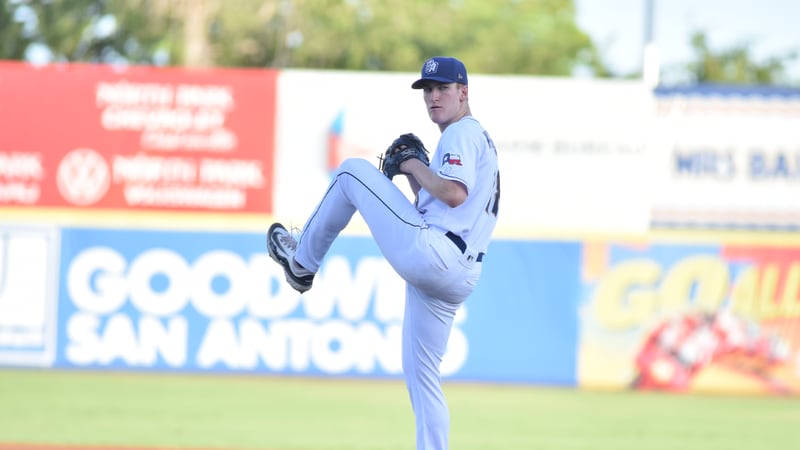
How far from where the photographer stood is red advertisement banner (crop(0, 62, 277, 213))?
1254 centimetres

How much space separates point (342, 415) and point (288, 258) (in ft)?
13.2

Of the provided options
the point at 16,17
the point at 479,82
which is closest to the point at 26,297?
the point at 479,82

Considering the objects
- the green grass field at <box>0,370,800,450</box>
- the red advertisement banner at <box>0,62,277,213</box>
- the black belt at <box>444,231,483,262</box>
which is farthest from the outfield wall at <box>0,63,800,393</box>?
the black belt at <box>444,231,483,262</box>

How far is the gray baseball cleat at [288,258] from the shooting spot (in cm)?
630

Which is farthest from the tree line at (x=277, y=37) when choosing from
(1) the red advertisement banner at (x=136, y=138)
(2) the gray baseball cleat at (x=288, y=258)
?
(2) the gray baseball cleat at (x=288, y=258)

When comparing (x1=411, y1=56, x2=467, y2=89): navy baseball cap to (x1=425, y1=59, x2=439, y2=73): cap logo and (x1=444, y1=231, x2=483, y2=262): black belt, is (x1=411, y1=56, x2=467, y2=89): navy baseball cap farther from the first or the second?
(x1=444, y1=231, x2=483, y2=262): black belt

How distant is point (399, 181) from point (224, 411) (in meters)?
3.13

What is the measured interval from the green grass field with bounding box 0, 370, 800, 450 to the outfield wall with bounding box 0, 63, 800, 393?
1.27 feet

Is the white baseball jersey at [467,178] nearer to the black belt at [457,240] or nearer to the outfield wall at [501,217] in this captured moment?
the black belt at [457,240]

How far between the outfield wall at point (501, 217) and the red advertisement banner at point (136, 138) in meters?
0.02

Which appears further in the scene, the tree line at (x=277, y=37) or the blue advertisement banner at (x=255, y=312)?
the tree line at (x=277, y=37)

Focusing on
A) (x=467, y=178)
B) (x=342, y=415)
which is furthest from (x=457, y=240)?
(x=342, y=415)

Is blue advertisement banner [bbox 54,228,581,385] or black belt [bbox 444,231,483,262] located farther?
blue advertisement banner [bbox 54,228,581,385]

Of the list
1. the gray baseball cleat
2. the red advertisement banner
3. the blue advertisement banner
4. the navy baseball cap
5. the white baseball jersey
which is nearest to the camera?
the white baseball jersey
